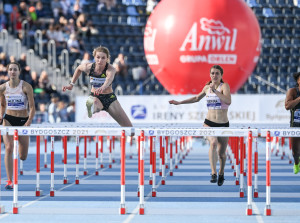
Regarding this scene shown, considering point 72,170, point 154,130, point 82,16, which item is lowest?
point 72,170

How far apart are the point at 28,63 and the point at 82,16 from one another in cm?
374

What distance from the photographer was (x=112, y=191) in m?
12.1

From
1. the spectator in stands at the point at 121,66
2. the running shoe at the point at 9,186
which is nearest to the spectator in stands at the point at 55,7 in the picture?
the spectator in stands at the point at 121,66

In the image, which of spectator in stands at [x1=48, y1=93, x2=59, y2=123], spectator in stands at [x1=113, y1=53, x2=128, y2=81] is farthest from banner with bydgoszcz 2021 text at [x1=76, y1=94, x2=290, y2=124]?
spectator in stands at [x1=113, y1=53, x2=128, y2=81]

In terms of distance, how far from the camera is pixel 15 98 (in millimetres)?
11156

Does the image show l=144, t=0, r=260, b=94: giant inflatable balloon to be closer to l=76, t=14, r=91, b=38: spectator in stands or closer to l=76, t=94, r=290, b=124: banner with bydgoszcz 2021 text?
l=76, t=94, r=290, b=124: banner with bydgoszcz 2021 text

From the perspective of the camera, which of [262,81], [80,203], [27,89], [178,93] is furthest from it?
[262,81]

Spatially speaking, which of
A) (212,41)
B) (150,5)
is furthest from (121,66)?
(212,41)

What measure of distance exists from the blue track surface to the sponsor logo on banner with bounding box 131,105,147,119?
195 inches

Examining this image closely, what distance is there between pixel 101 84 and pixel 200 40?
433 inches

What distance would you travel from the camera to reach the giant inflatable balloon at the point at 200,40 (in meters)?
21.0

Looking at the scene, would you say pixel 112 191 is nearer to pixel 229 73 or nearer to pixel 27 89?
pixel 27 89

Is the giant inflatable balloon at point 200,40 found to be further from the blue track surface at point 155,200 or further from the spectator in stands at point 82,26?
the spectator in stands at point 82,26

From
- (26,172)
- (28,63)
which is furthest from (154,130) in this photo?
(28,63)
